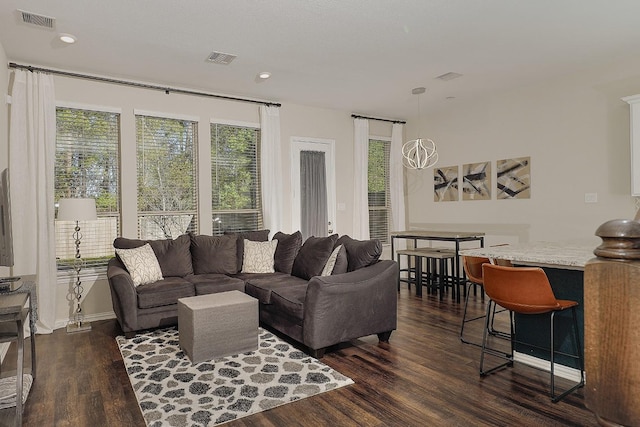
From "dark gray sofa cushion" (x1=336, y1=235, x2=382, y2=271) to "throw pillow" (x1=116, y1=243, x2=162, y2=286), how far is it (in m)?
2.14

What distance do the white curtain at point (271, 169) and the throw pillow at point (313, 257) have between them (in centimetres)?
117

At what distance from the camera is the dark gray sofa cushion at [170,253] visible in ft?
15.5

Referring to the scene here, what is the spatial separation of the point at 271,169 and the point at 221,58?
1.90 m

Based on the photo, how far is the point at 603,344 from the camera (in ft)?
2.70

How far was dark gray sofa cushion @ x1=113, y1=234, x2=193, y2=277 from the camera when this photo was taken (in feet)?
15.5

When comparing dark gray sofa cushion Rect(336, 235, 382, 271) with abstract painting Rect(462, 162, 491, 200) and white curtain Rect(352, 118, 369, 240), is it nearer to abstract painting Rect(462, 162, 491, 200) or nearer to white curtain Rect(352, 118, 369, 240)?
white curtain Rect(352, 118, 369, 240)

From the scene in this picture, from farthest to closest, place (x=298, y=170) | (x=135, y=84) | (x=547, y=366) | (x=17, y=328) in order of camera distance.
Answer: (x=298, y=170), (x=135, y=84), (x=547, y=366), (x=17, y=328)

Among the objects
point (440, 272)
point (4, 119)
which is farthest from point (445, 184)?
point (4, 119)

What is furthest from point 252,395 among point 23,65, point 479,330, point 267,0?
point 23,65

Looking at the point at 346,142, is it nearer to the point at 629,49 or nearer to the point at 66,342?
the point at 629,49

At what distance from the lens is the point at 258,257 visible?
5.16 meters

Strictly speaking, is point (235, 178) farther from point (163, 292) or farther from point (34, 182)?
point (34, 182)

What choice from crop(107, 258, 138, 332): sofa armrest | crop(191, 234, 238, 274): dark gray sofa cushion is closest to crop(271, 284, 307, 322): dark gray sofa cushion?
crop(191, 234, 238, 274): dark gray sofa cushion

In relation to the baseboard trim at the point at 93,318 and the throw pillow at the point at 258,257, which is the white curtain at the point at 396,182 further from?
the baseboard trim at the point at 93,318
